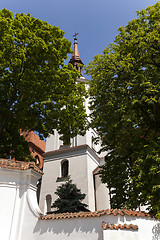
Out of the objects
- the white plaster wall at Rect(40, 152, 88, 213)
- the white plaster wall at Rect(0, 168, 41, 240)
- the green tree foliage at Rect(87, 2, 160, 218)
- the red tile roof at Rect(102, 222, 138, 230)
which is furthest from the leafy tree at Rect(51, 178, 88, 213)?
the red tile roof at Rect(102, 222, 138, 230)

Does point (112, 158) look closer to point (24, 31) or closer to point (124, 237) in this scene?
point (124, 237)

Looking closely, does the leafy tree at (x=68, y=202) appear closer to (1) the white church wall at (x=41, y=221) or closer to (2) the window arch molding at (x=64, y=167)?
(1) the white church wall at (x=41, y=221)

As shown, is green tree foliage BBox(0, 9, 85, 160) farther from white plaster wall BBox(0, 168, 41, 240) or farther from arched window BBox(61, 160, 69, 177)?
arched window BBox(61, 160, 69, 177)

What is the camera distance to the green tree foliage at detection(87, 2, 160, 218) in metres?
8.46

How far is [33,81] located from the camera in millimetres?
10922

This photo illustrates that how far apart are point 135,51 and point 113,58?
1162 millimetres

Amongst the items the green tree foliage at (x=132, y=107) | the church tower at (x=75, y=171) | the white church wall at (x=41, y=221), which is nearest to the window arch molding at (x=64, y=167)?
the church tower at (x=75, y=171)

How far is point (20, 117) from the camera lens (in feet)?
39.5

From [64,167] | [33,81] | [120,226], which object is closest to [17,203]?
[120,226]

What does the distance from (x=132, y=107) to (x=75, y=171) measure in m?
11.1

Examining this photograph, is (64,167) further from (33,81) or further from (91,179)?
(33,81)

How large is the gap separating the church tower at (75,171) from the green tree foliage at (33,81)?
17.7ft

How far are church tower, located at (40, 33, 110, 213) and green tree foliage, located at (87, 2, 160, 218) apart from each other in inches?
261

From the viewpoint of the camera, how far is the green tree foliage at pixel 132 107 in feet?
27.8
